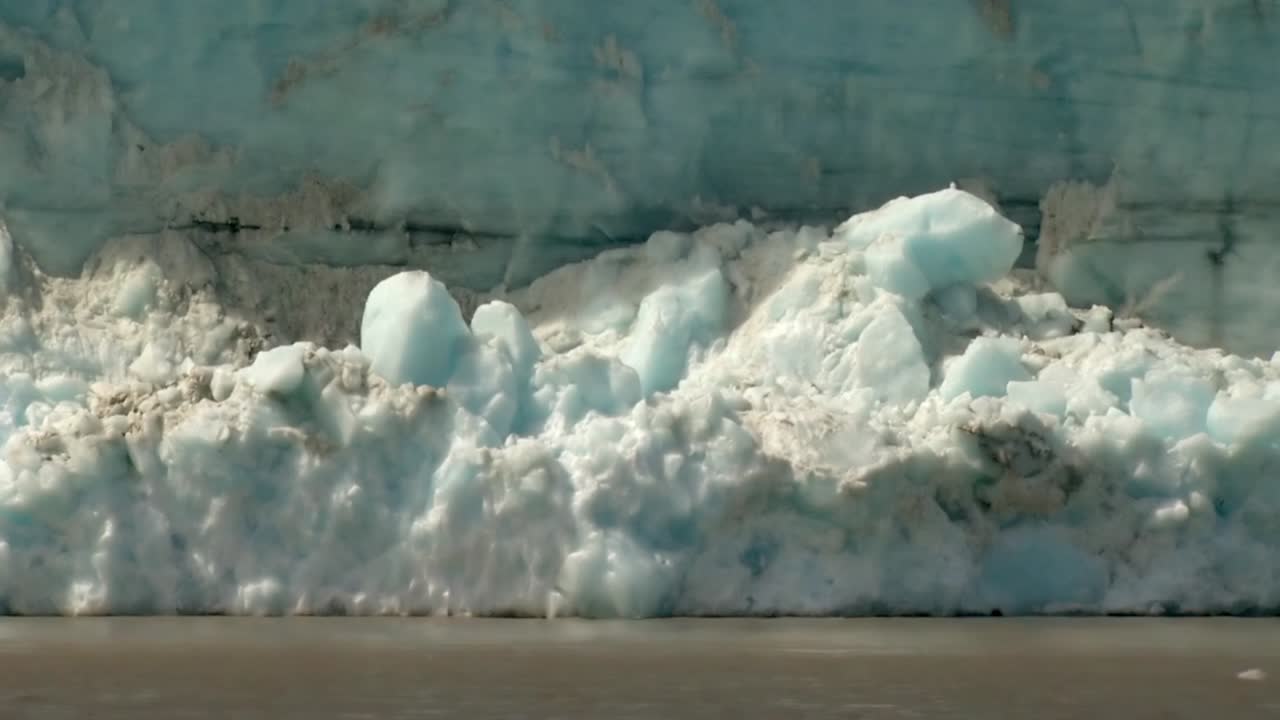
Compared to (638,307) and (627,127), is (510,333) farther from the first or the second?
(627,127)

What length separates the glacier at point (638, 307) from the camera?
11695 millimetres

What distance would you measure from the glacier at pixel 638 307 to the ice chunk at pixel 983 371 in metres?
0.02

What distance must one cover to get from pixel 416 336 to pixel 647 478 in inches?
54.2

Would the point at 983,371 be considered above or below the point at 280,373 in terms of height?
above

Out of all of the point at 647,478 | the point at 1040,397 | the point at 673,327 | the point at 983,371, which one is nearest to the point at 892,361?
the point at 983,371

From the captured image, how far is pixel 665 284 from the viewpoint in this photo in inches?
535

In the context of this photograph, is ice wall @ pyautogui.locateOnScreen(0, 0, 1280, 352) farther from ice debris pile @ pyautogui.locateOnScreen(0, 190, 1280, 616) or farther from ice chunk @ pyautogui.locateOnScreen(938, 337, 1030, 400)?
ice chunk @ pyautogui.locateOnScreen(938, 337, 1030, 400)

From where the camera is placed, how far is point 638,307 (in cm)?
1365

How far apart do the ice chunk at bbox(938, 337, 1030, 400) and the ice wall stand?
1835 millimetres

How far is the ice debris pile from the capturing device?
38.2 feet

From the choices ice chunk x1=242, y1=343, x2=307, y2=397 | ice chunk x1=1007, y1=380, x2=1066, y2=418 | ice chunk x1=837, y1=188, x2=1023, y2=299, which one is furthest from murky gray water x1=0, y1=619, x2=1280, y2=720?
ice chunk x1=837, y1=188, x2=1023, y2=299

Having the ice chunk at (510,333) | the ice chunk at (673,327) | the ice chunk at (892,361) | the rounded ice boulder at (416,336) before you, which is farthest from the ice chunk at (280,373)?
the ice chunk at (892,361)

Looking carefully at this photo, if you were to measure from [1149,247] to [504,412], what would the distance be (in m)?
4.38

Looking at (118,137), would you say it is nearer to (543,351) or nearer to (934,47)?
(543,351)
